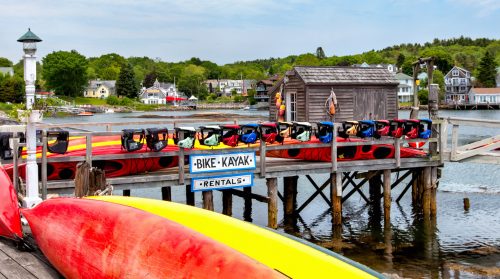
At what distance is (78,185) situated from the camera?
28.7 ft

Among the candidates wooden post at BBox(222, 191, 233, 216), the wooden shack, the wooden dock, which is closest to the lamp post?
the wooden dock

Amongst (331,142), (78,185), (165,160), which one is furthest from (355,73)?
(78,185)

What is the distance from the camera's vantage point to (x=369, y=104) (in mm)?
20797

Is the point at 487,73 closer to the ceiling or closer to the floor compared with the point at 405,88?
closer to the ceiling

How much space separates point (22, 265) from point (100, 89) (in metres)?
164

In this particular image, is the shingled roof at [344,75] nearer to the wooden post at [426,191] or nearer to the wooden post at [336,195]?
the wooden post at [426,191]

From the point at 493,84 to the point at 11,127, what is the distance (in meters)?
154

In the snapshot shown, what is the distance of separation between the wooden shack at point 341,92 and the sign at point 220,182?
653 cm

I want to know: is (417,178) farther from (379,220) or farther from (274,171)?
(274,171)

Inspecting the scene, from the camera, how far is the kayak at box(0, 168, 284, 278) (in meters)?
6.01

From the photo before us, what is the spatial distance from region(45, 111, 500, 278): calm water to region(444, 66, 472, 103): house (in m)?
131

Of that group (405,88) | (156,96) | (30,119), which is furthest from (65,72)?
(30,119)

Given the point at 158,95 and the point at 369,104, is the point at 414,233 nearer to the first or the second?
the point at 369,104

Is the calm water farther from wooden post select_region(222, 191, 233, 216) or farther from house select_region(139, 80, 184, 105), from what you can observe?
house select_region(139, 80, 184, 105)
